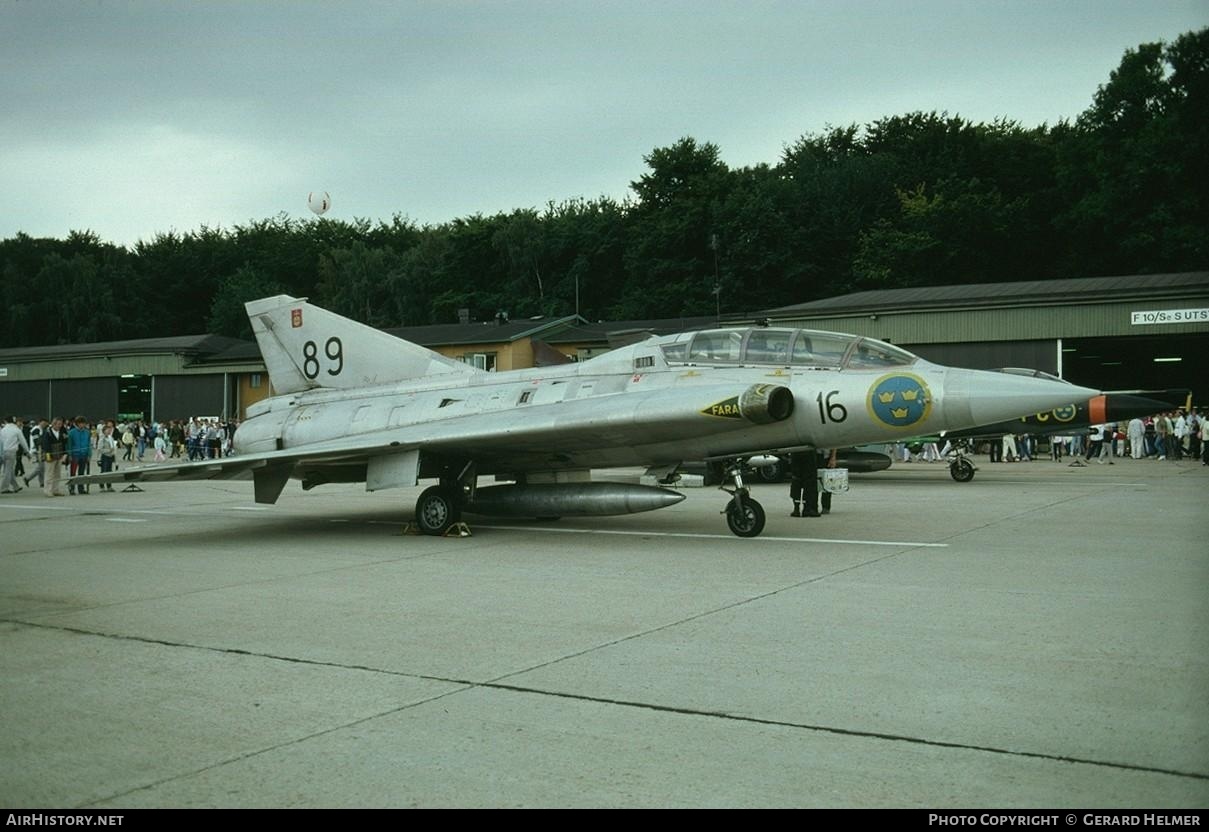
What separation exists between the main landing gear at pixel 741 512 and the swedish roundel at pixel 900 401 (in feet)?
5.68

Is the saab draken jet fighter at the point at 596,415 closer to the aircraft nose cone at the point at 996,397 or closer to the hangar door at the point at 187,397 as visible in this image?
the aircraft nose cone at the point at 996,397

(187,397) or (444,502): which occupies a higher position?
(187,397)

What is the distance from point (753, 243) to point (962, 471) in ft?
129

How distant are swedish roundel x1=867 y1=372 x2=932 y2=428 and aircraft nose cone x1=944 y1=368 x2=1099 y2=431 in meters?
0.23

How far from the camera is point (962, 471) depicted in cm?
2173

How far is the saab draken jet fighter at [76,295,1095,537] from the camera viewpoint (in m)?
10.4

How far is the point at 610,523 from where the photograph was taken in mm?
13203

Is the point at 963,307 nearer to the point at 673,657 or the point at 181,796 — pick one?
the point at 673,657

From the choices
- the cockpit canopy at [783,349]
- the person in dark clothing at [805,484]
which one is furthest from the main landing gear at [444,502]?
the person in dark clothing at [805,484]

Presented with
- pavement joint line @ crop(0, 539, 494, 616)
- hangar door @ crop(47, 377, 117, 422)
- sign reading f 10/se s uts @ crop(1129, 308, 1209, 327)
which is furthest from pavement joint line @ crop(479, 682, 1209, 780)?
hangar door @ crop(47, 377, 117, 422)

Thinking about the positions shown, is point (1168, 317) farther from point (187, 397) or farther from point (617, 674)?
point (187, 397)

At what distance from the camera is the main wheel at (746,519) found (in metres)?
11.1

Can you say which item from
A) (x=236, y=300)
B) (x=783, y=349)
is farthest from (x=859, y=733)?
(x=236, y=300)
